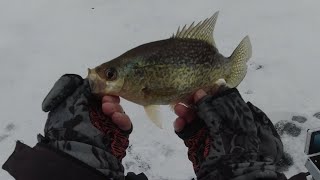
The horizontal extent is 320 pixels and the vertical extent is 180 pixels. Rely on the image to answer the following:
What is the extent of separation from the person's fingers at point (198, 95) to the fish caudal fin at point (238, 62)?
0.19 m

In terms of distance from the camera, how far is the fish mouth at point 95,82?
1.98 meters

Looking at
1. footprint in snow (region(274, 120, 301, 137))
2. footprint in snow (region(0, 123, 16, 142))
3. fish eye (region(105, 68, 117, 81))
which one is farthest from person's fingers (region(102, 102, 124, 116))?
footprint in snow (region(0, 123, 16, 142))

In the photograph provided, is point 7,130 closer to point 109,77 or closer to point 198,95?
point 109,77

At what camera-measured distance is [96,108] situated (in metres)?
2.07

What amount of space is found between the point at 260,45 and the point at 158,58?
2849 millimetres

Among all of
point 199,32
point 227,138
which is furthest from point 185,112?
point 199,32

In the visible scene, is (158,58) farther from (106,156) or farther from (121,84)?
(106,156)

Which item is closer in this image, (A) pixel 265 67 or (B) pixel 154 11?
(A) pixel 265 67

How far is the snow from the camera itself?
148 inches

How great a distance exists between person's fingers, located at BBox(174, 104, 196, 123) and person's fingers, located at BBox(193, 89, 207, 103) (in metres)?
0.09

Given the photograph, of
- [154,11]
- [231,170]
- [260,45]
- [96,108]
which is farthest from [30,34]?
[231,170]

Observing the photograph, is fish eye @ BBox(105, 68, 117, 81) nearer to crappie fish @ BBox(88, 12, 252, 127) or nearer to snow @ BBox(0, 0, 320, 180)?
crappie fish @ BBox(88, 12, 252, 127)

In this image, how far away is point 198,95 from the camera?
2.01m

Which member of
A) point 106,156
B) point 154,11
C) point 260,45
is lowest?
point 106,156
